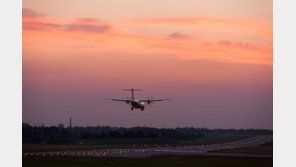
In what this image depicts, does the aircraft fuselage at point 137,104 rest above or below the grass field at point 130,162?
above

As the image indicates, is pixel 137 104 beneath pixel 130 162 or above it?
above

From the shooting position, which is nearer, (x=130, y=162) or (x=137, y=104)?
(x=130, y=162)

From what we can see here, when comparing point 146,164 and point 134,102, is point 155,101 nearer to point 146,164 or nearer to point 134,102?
point 134,102

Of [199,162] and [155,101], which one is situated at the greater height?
[155,101]

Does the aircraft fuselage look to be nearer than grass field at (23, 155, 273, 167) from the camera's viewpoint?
No

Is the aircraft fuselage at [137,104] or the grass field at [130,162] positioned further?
the aircraft fuselage at [137,104]

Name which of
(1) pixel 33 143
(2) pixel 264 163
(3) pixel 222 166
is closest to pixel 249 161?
(2) pixel 264 163

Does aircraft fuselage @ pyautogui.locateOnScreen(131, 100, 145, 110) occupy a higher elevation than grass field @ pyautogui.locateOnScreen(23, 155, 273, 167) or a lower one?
higher

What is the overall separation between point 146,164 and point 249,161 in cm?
2015

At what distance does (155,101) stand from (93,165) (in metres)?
41.9
